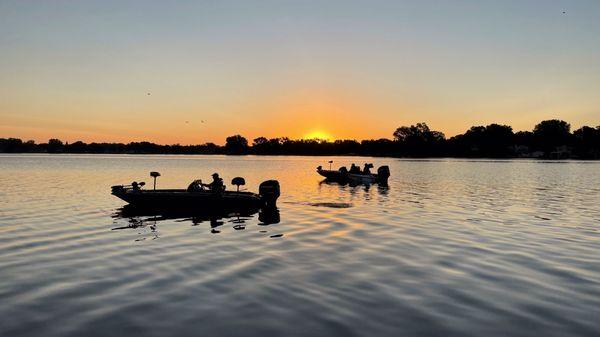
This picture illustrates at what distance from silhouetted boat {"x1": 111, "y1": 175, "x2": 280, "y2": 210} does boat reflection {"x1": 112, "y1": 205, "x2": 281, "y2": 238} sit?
0.39m

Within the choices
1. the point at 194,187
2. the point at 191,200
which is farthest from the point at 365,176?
the point at 191,200

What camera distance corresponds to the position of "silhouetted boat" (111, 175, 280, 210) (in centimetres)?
2762

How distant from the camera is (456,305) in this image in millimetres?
10023

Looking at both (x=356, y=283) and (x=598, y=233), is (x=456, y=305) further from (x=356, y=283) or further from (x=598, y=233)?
(x=598, y=233)

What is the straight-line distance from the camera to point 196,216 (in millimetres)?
25516

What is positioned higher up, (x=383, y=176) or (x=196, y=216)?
(x=383, y=176)

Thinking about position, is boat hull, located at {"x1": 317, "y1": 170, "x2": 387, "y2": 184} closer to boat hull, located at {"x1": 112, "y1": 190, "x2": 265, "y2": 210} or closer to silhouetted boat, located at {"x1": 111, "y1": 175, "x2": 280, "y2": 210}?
silhouetted boat, located at {"x1": 111, "y1": 175, "x2": 280, "y2": 210}

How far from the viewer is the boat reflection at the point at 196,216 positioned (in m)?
22.5

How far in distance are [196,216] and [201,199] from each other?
2239mm

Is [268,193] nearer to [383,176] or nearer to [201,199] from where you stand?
[201,199]

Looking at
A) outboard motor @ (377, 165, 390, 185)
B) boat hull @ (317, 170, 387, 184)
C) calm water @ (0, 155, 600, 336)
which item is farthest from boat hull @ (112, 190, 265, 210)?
outboard motor @ (377, 165, 390, 185)

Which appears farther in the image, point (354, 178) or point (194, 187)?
point (354, 178)

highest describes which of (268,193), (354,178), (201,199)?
(268,193)

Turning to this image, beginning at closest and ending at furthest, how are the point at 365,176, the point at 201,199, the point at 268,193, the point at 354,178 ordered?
the point at 201,199 < the point at 268,193 < the point at 365,176 < the point at 354,178
